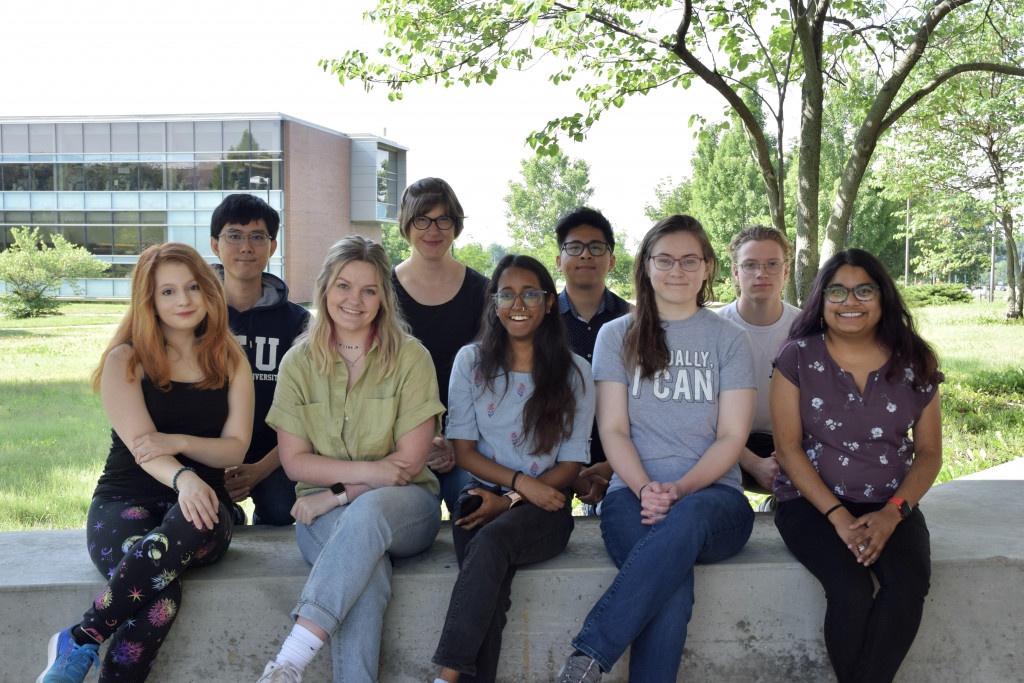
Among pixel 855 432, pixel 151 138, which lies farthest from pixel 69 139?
pixel 855 432

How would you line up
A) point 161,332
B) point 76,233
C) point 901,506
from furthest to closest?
point 76,233 < point 161,332 < point 901,506

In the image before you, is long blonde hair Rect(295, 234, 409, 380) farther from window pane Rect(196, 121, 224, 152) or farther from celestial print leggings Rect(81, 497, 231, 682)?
window pane Rect(196, 121, 224, 152)

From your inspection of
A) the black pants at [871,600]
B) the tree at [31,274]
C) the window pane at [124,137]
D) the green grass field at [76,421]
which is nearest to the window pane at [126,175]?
the window pane at [124,137]

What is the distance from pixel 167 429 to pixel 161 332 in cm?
38

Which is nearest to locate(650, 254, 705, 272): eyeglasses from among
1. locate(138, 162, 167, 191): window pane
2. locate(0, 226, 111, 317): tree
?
locate(0, 226, 111, 317): tree

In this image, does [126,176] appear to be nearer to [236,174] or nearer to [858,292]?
[236,174]

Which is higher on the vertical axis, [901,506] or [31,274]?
[31,274]

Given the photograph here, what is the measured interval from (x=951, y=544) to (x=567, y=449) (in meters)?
1.59

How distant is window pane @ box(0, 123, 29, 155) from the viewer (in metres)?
39.9

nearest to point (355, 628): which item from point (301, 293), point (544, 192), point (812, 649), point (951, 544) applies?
point (812, 649)

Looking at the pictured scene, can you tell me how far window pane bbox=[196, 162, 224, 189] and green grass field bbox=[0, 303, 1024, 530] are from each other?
24454 mm

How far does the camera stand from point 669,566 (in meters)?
2.61

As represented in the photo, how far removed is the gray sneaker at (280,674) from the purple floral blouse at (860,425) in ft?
6.58

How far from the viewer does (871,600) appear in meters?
2.66
